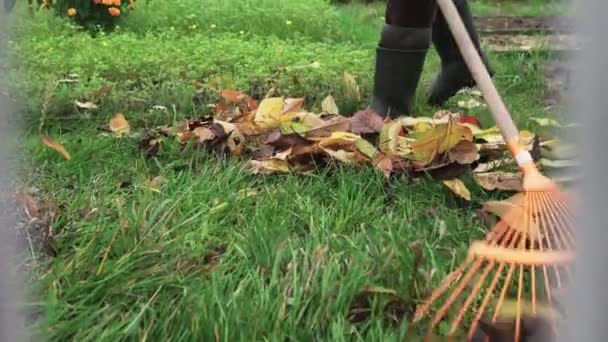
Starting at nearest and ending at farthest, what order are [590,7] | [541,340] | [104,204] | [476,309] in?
[590,7], [541,340], [476,309], [104,204]

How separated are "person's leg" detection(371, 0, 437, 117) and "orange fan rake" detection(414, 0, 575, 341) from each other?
0.90 m

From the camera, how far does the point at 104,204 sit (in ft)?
5.09

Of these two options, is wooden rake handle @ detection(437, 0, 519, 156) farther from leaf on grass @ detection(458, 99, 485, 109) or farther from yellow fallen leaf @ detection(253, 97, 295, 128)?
leaf on grass @ detection(458, 99, 485, 109)

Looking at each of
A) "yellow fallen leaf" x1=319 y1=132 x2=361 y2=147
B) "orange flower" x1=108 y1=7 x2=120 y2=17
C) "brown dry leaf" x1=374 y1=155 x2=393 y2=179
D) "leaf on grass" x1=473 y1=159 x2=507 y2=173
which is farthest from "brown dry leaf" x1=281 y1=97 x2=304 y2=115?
"orange flower" x1=108 y1=7 x2=120 y2=17

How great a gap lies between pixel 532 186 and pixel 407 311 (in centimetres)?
26

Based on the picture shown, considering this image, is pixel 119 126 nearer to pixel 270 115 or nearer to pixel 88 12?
pixel 270 115

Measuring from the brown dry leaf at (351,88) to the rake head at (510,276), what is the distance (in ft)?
4.58

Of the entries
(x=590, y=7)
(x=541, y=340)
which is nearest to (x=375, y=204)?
(x=541, y=340)

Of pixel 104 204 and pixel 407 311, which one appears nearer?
pixel 407 311

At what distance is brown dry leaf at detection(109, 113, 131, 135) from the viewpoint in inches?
85.1

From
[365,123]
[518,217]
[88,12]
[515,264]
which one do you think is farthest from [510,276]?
[88,12]

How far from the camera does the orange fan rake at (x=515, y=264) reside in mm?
1101

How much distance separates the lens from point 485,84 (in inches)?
57.5

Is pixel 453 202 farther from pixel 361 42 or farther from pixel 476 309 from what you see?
pixel 361 42
